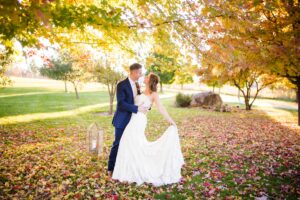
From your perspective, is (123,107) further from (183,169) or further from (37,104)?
(37,104)

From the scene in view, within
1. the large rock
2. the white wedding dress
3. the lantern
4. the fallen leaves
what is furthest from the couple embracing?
the large rock

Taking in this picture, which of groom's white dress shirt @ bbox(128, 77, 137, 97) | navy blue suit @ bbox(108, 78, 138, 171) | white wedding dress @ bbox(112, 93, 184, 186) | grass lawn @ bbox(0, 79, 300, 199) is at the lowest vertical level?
grass lawn @ bbox(0, 79, 300, 199)

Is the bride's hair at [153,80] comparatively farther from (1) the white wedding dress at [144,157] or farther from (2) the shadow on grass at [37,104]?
(2) the shadow on grass at [37,104]

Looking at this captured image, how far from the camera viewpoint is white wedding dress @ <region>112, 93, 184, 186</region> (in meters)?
6.02

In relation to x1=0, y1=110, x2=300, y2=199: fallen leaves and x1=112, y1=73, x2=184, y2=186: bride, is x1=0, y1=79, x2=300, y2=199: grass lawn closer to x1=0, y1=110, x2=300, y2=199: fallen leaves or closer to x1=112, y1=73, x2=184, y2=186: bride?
x1=0, y1=110, x2=300, y2=199: fallen leaves

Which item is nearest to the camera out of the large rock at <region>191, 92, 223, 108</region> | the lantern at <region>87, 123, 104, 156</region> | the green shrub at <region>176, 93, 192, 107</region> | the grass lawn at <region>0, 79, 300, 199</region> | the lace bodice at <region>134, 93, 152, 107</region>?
the grass lawn at <region>0, 79, 300, 199</region>

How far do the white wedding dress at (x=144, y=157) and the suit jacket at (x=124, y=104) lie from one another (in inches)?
6.5

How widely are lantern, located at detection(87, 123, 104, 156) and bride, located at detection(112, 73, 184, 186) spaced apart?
1.85m

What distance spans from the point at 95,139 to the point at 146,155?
265 cm

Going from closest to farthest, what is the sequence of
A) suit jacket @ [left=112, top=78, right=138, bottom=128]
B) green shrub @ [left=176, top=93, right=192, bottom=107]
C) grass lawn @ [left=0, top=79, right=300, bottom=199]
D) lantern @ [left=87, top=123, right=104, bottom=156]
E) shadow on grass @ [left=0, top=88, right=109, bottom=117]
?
grass lawn @ [left=0, top=79, right=300, bottom=199], suit jacket @ [left=112, top=78, right=138, bottom=128], lantern @ [left=87, top=123, right=104, bottom=156], shadow on grass @ [left=0, top=88, right=109, bottom=117], green shrub @ [left=176, top=93, right=192, bottom=107]

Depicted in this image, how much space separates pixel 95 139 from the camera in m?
8.13

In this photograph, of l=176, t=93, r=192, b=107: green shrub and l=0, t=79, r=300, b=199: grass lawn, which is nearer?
l=0, t=79, r=300, b=199: grass lawn

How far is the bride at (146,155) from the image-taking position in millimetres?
6023

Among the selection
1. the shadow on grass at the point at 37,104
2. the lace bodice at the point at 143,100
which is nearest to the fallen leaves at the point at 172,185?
the lace bodice at the point at 143,100
